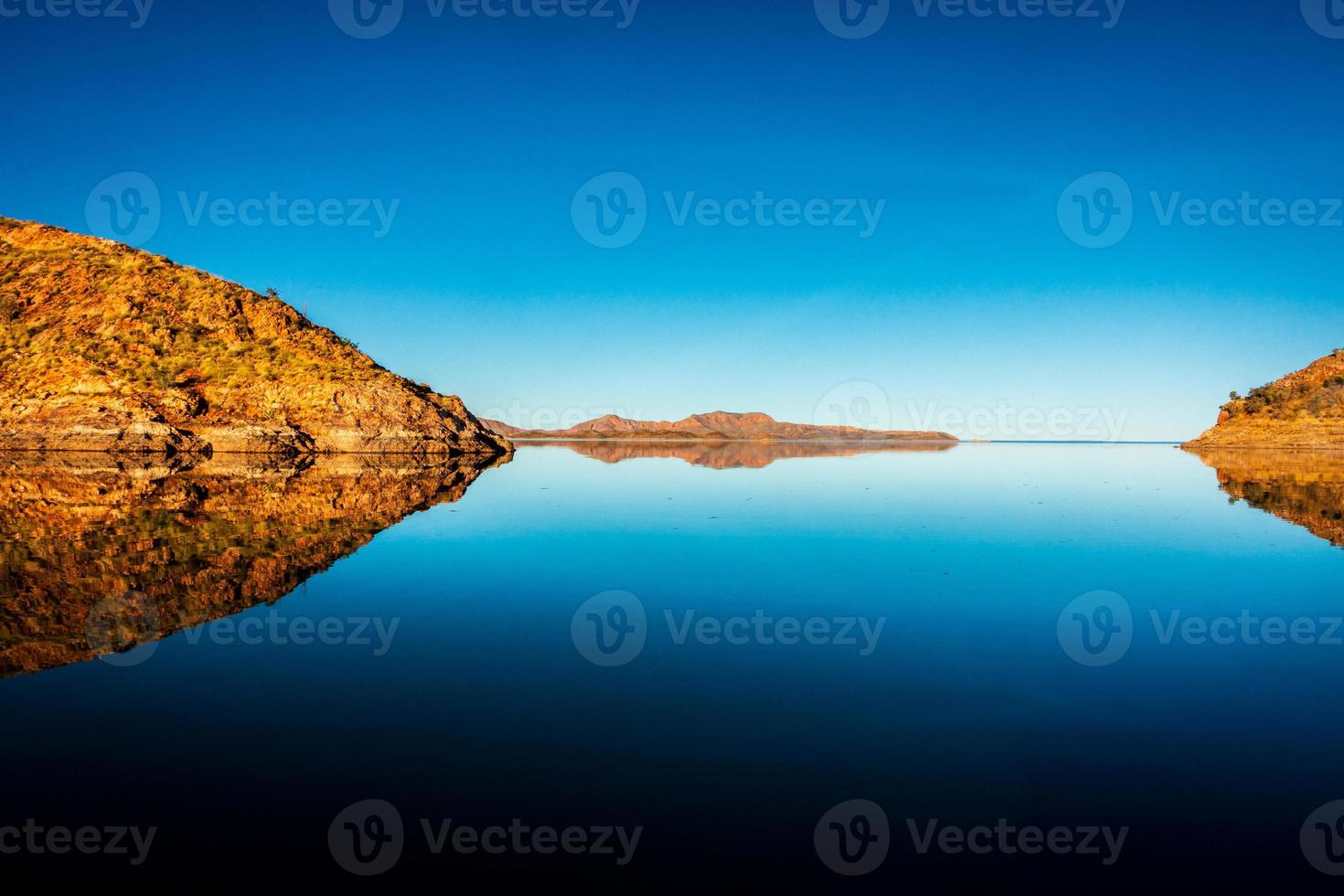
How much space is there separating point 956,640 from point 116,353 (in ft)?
266

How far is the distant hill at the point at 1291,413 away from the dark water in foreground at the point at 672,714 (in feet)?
388

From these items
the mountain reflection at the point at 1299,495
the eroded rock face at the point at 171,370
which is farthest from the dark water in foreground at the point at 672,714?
the eroded rock face at the point at 171,370

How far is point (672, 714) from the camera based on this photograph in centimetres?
692

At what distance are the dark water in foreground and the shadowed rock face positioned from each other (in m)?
0.12

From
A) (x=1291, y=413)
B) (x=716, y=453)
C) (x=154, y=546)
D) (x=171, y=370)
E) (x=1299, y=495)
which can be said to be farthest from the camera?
(x=1291, y=413)

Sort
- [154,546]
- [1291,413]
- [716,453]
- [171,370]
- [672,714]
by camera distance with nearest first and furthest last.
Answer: [672,714] < [154,546] < [171,370] < [716,453] < [1291,413]

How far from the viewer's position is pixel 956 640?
9562mm

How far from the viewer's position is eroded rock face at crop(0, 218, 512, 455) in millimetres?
60438

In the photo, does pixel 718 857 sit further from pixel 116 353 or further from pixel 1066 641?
pixel 116 353

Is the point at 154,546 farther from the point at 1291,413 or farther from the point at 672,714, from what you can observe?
the point at 1291,413

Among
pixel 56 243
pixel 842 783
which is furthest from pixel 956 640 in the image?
pixel 56 243

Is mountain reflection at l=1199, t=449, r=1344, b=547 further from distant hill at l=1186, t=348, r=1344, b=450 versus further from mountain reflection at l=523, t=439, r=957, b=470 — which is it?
distant hill at l=1186, t=348, r=1344, b=450

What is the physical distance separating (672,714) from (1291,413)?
140430 millimetres

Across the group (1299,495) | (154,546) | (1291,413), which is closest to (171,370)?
(154,546)
